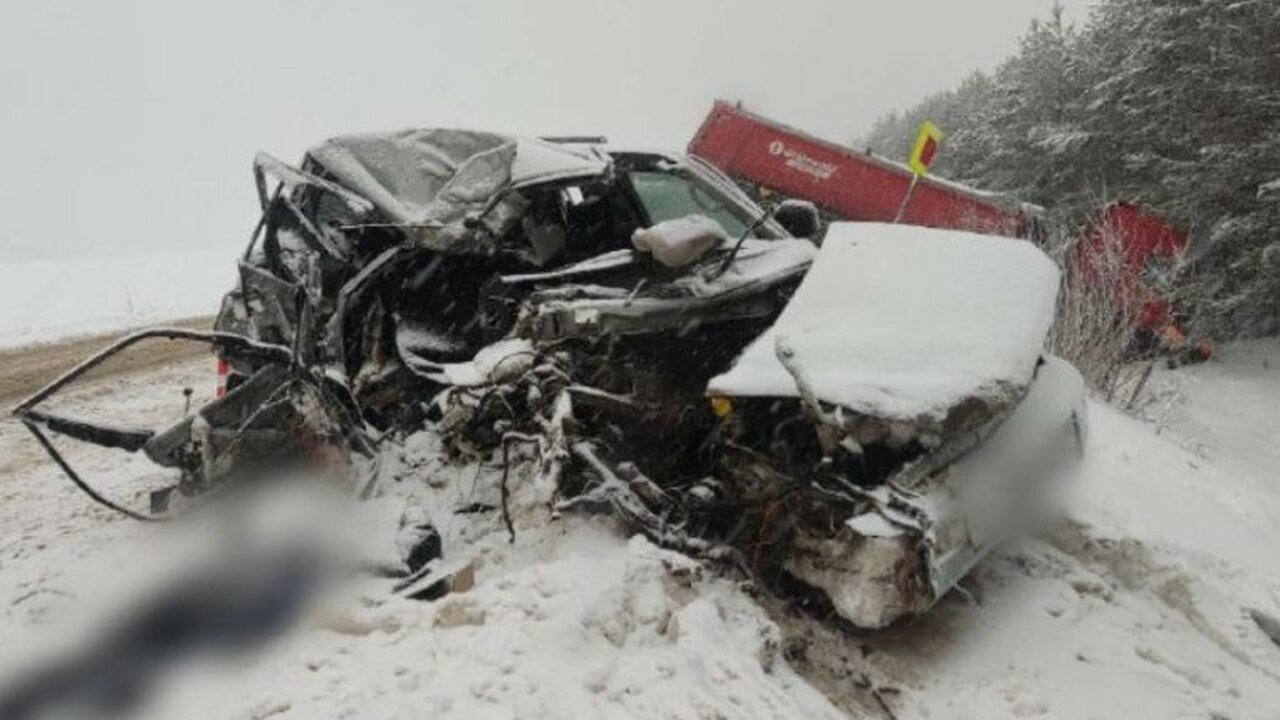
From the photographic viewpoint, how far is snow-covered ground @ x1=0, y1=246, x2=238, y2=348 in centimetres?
1455

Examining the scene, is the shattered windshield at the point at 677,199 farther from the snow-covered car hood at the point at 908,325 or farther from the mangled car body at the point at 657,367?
the snow-covered car hood at the point at 908,325

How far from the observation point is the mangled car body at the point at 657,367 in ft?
9.78

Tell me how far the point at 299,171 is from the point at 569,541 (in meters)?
2.36

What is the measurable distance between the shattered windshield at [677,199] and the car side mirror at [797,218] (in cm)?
21

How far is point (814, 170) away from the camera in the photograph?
509 inches

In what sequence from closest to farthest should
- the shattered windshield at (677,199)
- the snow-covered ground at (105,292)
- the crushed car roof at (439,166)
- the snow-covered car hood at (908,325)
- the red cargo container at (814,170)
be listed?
the snow-covered car hood at (908,325) → the crushed car roof at (439,166) → the shattered windshield at (677,199) → the red cargo container at (814,170) → the snow-covered ground at (105,292)

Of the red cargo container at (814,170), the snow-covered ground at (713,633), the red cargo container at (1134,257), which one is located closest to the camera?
the snow-covered ground at (713,633)

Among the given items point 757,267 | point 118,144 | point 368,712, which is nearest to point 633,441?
point 757,267

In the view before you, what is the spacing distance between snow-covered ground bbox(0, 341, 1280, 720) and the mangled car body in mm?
310

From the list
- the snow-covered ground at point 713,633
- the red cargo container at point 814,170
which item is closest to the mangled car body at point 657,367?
the snow-covered ground at point 713,633

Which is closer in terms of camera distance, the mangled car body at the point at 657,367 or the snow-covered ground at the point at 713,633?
the snow-covered ground at the point at 713,633

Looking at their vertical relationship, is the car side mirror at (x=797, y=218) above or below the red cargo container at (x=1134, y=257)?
above

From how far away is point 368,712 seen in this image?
7.54 ft

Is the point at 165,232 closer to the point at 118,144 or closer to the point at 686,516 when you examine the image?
the point at 118,144
